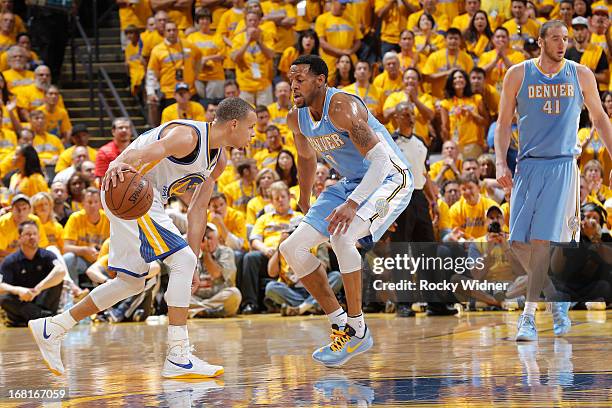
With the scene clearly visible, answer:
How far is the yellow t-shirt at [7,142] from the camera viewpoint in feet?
49.2

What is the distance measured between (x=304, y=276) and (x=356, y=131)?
3.56 feet

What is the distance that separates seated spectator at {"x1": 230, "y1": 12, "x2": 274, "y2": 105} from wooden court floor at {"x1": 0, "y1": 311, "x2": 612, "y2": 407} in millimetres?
6590

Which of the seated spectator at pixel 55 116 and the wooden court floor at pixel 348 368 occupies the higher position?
the seated spectator at pixel 55 116

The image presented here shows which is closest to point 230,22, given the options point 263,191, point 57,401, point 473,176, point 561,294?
point 263,191

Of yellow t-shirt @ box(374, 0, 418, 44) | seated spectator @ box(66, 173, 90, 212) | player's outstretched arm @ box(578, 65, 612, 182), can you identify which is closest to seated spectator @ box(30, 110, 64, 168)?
seated spectator @ box(66, 173, 90, 212)

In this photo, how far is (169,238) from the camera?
6.32 metres

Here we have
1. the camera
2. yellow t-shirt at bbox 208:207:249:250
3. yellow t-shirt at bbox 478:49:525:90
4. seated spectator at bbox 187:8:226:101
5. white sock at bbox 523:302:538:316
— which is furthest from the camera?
seated spectator at bbox 187:8:226:101

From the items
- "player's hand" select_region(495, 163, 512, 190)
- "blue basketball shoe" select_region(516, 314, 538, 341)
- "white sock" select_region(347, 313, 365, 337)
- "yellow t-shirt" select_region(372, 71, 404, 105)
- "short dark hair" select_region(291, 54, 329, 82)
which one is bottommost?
"blue basketball shoe" select_region(516, 314, 538, 341)

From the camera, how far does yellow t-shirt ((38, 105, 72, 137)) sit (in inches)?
632

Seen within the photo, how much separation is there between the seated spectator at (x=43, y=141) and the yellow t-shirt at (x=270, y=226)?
4.17 m

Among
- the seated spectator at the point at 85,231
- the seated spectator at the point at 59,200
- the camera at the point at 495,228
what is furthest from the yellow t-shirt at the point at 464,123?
the seated spectator at the point at 59,200

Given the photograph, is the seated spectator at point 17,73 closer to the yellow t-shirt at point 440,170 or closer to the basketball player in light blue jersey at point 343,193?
the yellow t-shirt at point 440,170

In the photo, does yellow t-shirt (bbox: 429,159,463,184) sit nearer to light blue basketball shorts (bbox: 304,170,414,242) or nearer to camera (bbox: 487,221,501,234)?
camera (bbox: 487,221,501,234)

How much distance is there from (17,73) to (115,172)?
11115 mm
